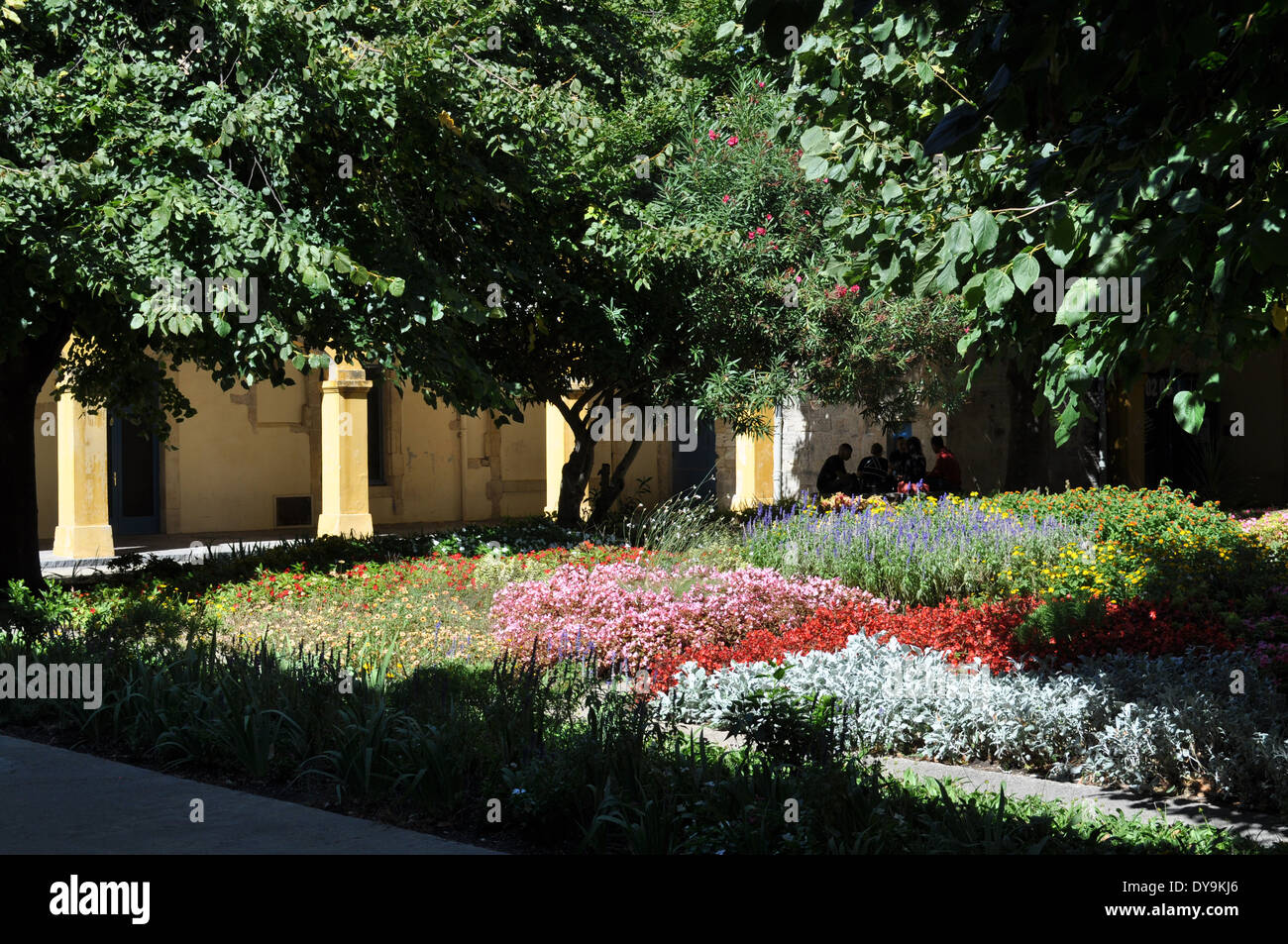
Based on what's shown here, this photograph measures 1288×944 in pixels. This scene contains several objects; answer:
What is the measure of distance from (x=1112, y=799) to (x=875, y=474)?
11525mm

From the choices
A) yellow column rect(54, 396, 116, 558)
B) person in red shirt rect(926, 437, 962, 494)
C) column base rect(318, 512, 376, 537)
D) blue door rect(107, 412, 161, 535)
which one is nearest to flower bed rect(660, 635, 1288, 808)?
person in red shirt rect(926, 437, 962, 494)

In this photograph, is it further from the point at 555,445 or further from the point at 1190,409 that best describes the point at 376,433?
the point at 1190,409

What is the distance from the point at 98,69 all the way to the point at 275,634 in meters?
4.28

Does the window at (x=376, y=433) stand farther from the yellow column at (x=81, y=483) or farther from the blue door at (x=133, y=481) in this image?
the yellow column at (x=81, y=483)

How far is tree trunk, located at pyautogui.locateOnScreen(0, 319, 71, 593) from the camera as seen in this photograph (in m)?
10.1

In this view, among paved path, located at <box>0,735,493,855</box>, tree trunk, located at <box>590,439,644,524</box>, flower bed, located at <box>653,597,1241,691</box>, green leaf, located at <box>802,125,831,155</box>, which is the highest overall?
green leaf, located at <box>802,125,831,155</box>

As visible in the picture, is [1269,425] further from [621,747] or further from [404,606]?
[621,747]

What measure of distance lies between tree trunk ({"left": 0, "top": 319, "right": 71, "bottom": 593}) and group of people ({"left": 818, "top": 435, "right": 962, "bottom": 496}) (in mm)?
9538

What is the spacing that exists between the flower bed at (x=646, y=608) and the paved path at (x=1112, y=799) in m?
2.17

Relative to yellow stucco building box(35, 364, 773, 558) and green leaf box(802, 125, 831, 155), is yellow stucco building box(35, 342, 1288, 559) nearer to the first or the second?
yellow stucco building box(35, 364, 773, 558)

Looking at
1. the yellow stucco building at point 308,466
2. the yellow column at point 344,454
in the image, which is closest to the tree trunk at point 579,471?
the yellow stucco building at point 308,466

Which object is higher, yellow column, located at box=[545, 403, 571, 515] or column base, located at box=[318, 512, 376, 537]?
yellow column, located at box=[545, 403, 571, 515]

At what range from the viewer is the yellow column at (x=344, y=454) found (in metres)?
19.5

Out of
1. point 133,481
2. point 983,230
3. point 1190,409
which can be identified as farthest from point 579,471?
point 1190,409
